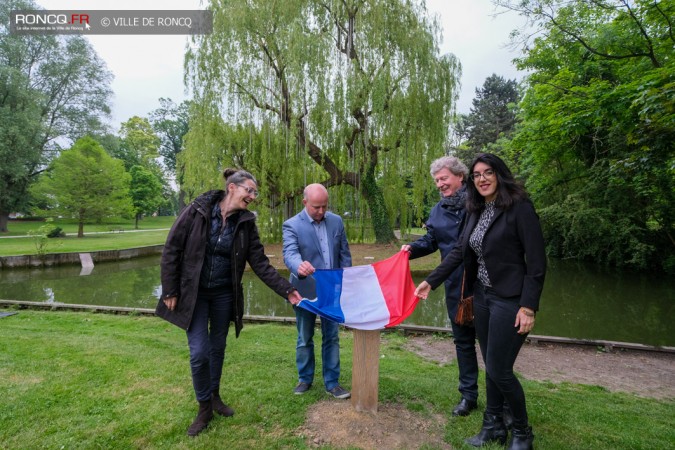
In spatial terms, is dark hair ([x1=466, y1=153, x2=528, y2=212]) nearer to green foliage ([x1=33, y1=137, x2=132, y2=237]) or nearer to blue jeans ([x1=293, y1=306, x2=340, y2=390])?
blue jeans ([x1=293, y1=306, x2=340, y2=390])

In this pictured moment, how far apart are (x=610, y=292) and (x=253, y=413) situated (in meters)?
10.9

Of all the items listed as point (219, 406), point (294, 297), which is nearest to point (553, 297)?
point (294, 297)

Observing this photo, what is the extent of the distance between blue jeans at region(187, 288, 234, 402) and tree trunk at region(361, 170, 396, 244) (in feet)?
42.3

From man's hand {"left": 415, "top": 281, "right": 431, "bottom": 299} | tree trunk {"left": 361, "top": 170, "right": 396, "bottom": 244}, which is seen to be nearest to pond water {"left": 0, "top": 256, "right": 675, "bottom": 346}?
man's hand {"left": 415, "top": 281, "right": 431, "bottom": 299}

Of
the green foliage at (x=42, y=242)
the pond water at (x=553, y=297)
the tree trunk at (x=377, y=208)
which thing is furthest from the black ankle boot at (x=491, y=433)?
the green foliage at (x=42, y=242)

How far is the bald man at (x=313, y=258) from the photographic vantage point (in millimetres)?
3117

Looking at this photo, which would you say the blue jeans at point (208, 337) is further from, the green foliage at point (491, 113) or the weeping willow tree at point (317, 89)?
the green foliage at point (491, 113)

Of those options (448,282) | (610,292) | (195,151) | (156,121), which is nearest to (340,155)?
(195,151)

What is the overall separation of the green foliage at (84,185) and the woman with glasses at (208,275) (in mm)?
22286

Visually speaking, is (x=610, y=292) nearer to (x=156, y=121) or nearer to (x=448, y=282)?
(x=448, y=282)

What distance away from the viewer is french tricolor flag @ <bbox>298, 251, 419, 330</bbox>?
293 centimetres

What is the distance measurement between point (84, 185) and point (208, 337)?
2300 centimetres

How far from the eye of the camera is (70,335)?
4984mm

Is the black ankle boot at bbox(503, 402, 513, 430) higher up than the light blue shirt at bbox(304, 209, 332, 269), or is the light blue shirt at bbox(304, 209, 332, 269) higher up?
the light blue shirt at bbox(304, 209, 332, 269)
